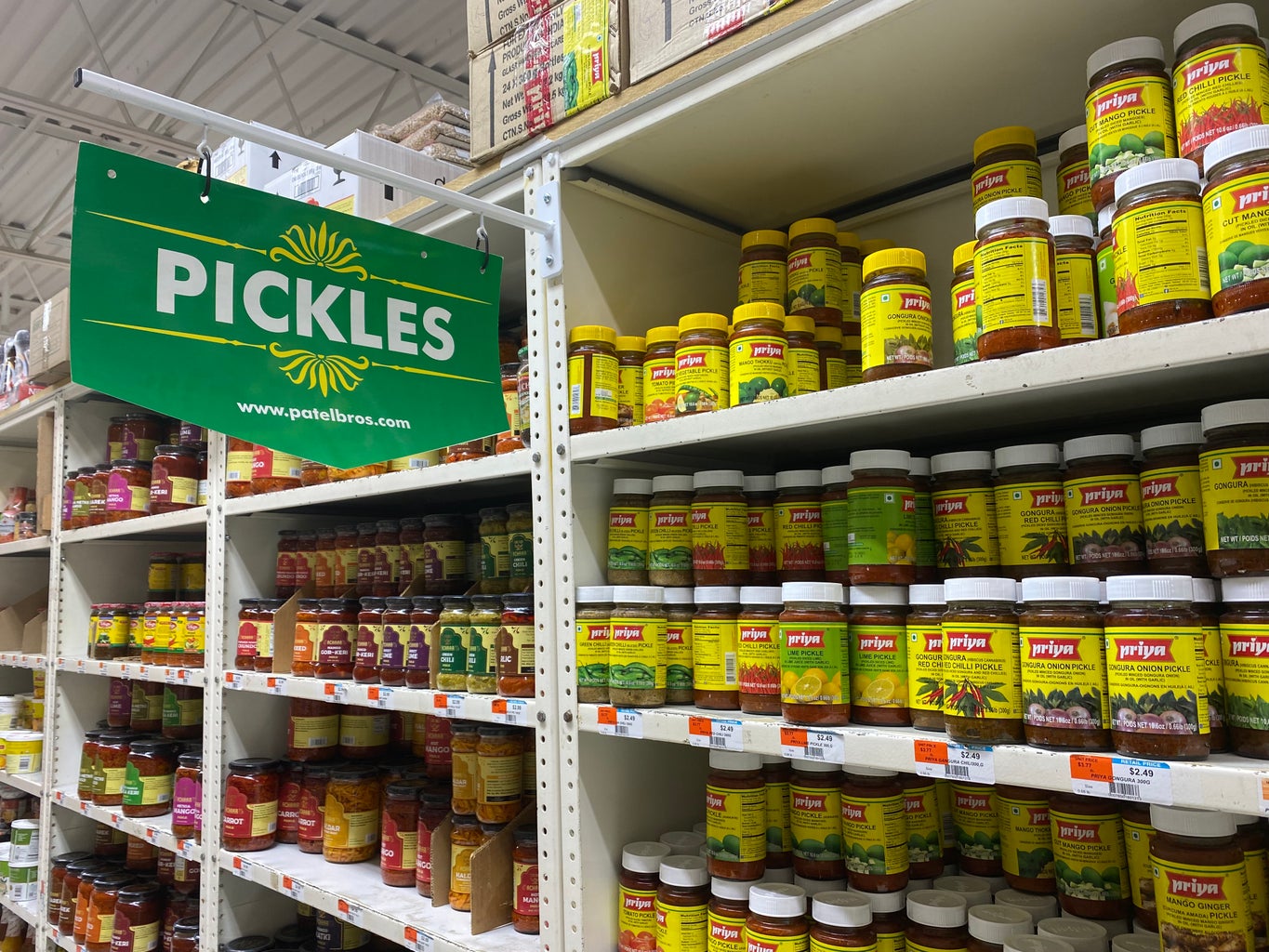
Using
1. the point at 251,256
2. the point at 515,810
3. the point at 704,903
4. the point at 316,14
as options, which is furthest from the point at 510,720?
the point at 316,14

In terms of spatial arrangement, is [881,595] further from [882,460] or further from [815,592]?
[882,460]

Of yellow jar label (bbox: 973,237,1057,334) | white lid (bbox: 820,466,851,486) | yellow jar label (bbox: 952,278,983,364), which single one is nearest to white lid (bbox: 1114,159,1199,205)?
yellow jar label (bbox: 973,237,1057,334)

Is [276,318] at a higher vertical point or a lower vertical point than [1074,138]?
lower

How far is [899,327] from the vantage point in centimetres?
120

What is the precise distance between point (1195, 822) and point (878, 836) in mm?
436

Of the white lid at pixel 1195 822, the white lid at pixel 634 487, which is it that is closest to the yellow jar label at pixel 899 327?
the white lid at pixel 634 487

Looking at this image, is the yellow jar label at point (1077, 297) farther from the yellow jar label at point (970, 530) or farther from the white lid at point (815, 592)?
the white lid at point (815, 592)

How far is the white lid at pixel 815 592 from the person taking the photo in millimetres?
1245

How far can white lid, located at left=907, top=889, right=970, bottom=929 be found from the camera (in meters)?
1.21

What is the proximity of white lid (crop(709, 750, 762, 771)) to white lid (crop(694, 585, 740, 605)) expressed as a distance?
0.24 metres

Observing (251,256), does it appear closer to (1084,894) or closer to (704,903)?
(704,903)

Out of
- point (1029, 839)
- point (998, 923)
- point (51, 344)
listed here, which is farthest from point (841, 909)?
point (51, 344)

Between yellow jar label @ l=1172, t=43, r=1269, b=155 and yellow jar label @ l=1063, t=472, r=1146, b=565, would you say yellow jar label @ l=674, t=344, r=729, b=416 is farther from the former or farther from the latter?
yellow jar label @ l=1172, t=43, r=1269, b=155

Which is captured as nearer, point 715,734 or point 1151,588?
point 1151,588
